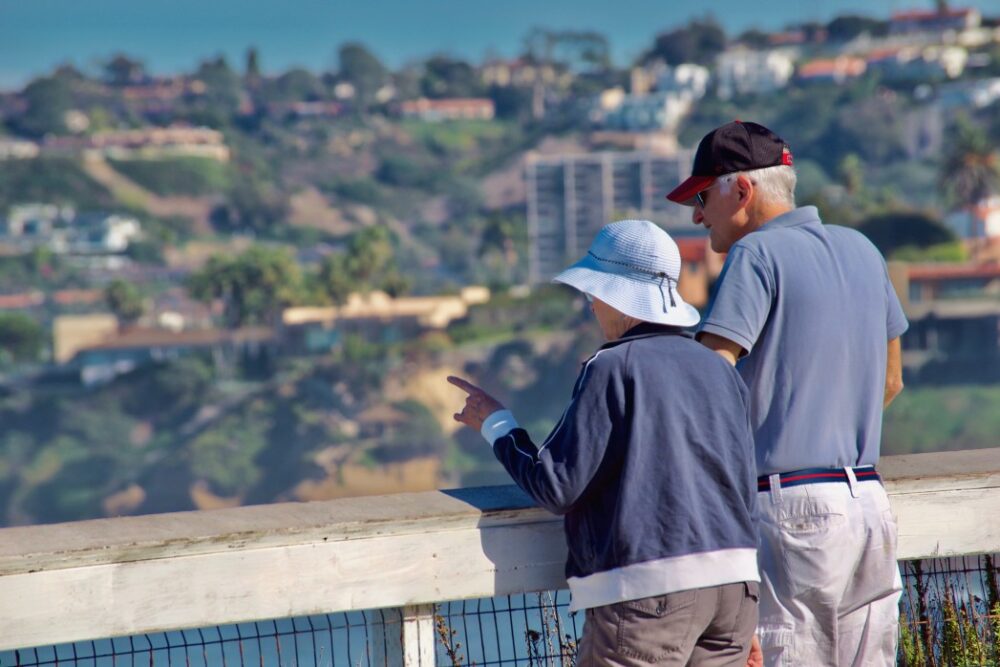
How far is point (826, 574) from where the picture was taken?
206cm

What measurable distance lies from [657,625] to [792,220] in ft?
2.28

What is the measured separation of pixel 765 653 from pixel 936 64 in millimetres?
109285

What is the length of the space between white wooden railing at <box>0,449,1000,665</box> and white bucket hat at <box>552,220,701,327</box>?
0.33 m

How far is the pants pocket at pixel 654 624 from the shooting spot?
1.81 m

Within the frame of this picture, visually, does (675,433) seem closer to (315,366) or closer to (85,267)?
(315,366)

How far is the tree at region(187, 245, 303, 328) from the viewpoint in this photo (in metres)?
77.6

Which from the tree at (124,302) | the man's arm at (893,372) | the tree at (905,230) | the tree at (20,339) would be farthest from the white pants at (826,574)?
the tree at (124,302)

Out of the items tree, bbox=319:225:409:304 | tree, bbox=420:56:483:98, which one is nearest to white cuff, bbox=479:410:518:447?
tree, bbox=319:225:409:304

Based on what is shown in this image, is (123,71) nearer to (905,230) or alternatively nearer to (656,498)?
(905,230)

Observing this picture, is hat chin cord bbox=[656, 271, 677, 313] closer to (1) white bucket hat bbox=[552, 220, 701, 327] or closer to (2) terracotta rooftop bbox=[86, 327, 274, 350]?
(1) white bucket hat bbox=[552, 220, 701, 327]

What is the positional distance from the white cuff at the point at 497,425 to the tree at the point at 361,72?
112590mm

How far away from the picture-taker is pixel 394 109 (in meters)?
113

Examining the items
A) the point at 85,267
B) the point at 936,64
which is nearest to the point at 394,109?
the point at 85,267

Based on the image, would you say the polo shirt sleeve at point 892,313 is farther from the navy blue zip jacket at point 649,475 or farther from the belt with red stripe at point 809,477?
the navy blue zip jacket at point 649,475
